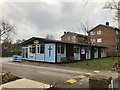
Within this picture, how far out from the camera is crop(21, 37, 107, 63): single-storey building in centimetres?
2527

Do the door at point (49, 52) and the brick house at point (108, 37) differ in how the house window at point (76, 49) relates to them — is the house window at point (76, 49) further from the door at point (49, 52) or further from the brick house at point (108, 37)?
the brick house at point (108, 37)

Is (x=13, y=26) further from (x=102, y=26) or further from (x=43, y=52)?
(x=43, y=52)

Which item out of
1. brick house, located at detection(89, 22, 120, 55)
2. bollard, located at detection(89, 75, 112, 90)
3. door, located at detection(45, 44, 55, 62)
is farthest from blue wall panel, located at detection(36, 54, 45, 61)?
brick house, located at detection(89, 22, 120, 55)

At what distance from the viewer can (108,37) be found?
5525cm

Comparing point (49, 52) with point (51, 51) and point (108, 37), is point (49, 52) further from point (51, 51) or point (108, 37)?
point (108, 37)

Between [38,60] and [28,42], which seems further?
[28,42]

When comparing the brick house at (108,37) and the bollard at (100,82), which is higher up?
the brick house at (108,37)

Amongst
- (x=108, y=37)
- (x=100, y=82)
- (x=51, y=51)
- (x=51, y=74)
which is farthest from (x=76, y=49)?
(x=108, y=37)

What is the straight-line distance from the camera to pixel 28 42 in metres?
30.0

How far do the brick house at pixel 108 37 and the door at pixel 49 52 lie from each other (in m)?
29.5

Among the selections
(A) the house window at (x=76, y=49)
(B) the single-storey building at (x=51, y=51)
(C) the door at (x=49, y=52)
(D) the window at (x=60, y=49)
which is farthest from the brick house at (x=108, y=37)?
(C) the door at (x=49, y=52)

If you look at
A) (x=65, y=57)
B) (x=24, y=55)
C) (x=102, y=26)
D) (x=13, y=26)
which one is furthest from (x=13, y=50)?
(x=65, y=57)

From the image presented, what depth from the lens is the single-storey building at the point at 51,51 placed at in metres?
25.3

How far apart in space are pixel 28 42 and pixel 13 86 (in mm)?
22255
